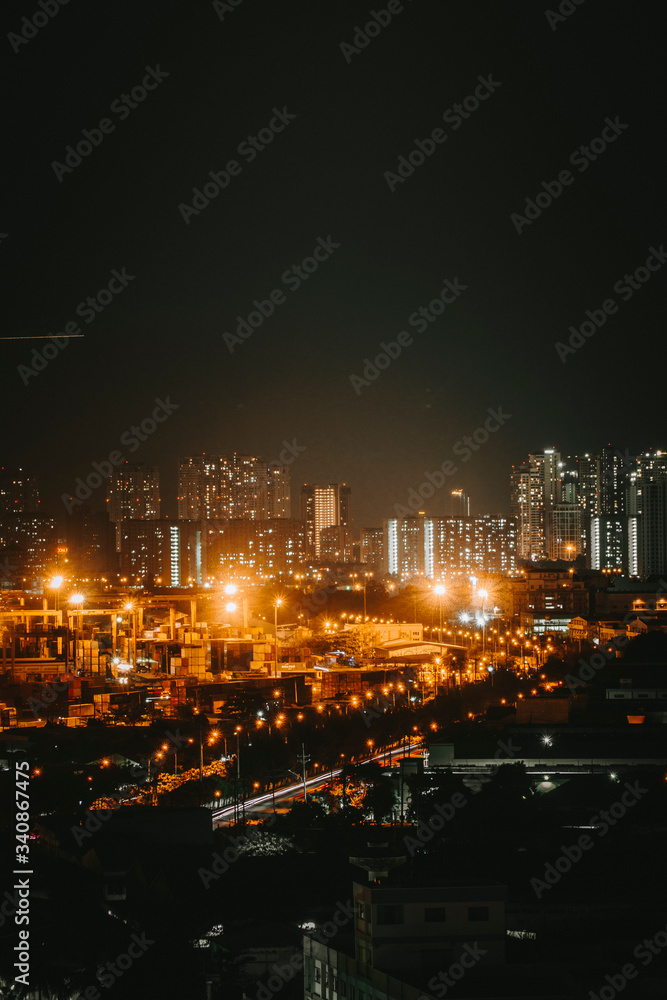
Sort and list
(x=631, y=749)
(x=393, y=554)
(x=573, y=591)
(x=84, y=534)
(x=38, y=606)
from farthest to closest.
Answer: (x=393, y=554) → (x=84, y=534) → (x=573, y=591) → (x=38, y=606) → (x=631, y=749)

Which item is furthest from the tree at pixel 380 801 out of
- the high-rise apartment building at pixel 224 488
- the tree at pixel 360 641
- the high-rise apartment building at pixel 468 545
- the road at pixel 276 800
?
the high-rise apartment building at pixel 224 488

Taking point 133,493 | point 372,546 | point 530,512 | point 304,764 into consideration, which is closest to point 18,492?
point 133,493

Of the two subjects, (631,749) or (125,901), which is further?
(631,749)

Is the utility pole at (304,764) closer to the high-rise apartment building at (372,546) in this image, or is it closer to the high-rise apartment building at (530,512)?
the high-rise apartment building at (530,512)

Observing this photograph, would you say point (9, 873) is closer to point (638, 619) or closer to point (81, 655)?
point (81, 655)

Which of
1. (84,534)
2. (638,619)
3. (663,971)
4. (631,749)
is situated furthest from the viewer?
(84,534)

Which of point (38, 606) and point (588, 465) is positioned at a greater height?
point (588, 465)

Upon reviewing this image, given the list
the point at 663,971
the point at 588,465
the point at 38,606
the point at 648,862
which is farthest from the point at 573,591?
the point at 663,971
